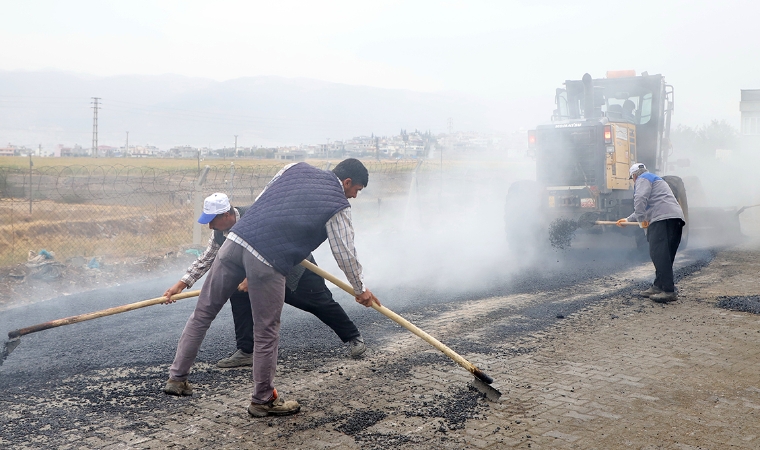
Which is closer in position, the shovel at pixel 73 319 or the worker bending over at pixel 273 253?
the worker bending over at pixel 273 253

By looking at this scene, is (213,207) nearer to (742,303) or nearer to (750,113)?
(742,303)

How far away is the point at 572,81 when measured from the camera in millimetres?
13117

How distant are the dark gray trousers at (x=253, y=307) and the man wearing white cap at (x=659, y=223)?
5.29 meters

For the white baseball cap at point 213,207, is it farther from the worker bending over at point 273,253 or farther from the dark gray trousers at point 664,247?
the dark gray trousers at point 664,247

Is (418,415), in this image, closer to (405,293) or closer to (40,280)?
(405,293)

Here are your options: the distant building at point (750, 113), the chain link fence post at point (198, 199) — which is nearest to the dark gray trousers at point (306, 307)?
the chain link fence post at point (198, 199)

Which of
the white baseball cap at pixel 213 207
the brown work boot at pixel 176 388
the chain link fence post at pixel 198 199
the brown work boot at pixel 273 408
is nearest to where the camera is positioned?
the brown work boot at pixel 273 408

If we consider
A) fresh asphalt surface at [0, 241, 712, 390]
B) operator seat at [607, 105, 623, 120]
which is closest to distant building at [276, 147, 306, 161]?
operator seat at [607, 105, 623, 120]

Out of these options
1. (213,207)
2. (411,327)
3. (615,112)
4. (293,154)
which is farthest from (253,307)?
(293,154)

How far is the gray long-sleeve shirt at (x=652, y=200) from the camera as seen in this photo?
7.98m

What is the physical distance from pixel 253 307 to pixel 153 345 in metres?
2.10

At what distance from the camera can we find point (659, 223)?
798 cm

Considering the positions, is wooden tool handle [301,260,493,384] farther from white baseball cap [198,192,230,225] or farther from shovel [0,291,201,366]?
shovel [0,291,201,366]

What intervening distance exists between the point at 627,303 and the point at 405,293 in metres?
2.70
